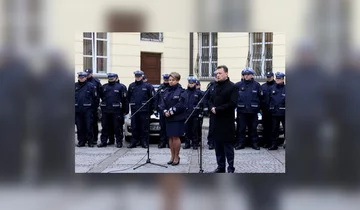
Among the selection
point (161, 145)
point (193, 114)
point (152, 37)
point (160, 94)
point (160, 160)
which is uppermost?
point (152, 37)

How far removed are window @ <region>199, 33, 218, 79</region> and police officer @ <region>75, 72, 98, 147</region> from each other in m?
1.75

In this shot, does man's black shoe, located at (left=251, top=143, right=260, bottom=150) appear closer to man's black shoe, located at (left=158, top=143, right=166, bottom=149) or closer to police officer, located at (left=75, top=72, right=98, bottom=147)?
man's black shoe, located at (left=158, top=143, right=166, bottom=149)

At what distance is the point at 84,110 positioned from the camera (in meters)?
6.80

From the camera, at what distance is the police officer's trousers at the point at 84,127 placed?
606 cm

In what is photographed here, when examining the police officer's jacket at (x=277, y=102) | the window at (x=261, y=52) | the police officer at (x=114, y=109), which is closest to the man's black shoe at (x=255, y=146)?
the police officer's jacket at (x=277, y=102)

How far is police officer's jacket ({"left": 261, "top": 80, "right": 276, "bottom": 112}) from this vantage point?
570 centimetres

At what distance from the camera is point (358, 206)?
4293 mm

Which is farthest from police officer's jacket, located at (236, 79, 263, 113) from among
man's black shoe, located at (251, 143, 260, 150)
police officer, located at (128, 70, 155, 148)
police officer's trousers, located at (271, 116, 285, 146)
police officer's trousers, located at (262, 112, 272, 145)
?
police officer, located at (128, 70, 155, 148)

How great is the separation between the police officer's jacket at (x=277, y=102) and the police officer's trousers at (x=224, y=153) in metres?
1.20

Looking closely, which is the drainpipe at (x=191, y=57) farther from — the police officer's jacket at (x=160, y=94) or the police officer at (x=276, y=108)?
the police officer at (x=276, y=108)

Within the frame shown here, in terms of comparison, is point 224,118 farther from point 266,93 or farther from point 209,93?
point 266,93

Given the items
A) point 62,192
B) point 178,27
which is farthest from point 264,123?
point 62,192

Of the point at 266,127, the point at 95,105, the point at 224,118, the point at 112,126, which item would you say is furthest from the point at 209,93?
the point at 95,105

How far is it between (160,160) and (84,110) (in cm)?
186
